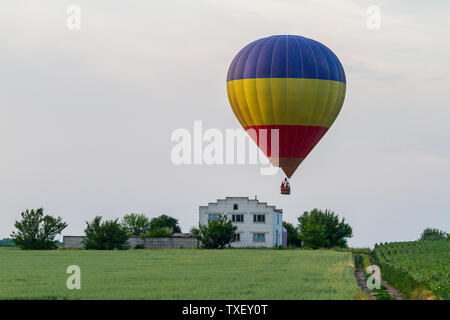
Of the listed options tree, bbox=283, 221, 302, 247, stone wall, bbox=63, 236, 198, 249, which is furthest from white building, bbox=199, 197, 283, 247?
tree, bbox=283, 221, 302, 247

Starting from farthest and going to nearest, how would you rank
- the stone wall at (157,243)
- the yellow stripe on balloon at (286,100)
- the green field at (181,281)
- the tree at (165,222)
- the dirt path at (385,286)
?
the tree at (165,222)
the stone wall at (157,243)
the yellow stripe on balloon at (286,100)
the dirt path at (385,286)
the green field at (181,281)

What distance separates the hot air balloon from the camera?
55938 millimetres

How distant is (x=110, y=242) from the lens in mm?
99312

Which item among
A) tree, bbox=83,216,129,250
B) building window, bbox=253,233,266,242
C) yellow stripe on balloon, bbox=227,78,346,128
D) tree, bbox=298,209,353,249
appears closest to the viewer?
yellow stripe on balloon, bbox=227,78,346,128

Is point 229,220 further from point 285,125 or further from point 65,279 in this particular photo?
point 65,279

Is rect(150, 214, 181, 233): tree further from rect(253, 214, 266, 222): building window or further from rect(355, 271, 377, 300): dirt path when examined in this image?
rect(355, 271, 377, 300): dirt path

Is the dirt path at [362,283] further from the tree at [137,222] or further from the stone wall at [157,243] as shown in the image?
the tree at [137,222]

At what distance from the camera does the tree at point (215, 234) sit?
10475cm

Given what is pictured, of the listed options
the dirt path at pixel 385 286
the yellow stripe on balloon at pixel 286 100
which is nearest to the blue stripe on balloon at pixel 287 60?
the yellow stripe on balloon at pixel 286 100

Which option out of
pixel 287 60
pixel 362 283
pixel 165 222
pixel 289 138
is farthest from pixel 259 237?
pixel 362 283

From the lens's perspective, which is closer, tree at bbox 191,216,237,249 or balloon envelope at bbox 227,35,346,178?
balloon envelope at bbox 227,35,346,178

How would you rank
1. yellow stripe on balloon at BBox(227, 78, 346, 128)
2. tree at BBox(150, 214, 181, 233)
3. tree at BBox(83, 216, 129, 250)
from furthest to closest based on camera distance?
tree at BBox(150, 214, 181, 233)
tree at BBox(83, 216, 129, 250)
yellow stripe on balloon at BBox(227, 78, 346, 128)

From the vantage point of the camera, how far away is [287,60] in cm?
5597
